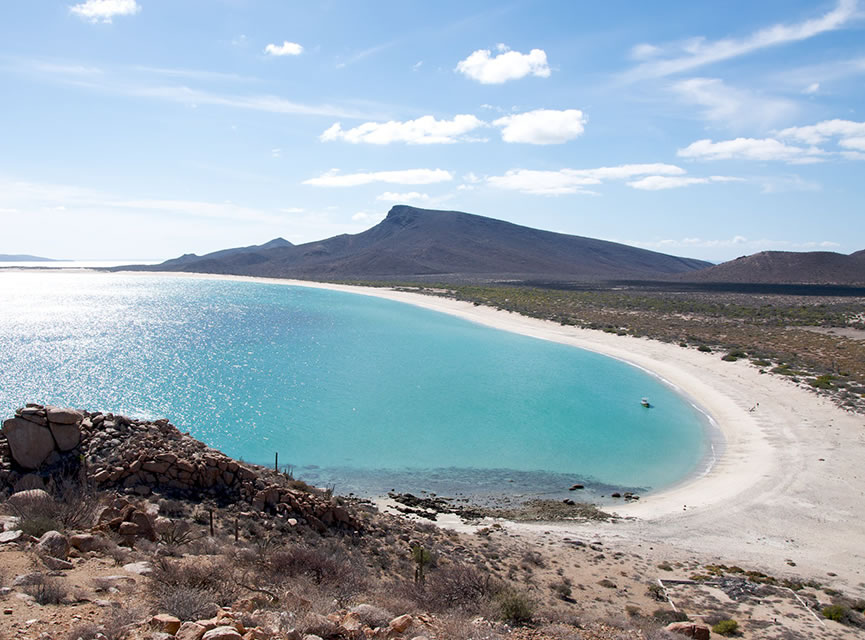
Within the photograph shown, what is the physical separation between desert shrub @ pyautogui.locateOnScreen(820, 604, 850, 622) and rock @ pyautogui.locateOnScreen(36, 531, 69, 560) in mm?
11071

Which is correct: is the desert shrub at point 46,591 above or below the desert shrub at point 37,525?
above

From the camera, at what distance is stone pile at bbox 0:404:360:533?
9.77 m

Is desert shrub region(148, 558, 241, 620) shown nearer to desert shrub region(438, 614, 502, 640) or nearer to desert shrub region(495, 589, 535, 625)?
desert shrub region(438, 614, 502, 640)

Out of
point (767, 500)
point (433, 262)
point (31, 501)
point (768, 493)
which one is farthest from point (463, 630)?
point (433, 262)

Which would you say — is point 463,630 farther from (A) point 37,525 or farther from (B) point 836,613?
(B) point 836,613

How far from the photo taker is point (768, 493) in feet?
51.9

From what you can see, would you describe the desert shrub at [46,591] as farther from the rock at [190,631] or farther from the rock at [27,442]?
the rock at [27,442]

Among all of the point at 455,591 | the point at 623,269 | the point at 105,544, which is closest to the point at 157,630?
the point at 105,544

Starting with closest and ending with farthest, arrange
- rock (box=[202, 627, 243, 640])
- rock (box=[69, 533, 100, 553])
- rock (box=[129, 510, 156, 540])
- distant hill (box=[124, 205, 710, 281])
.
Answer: rock (box=[202, 627, 243, 640]) < rock (box=[69, 533, 100, 553]) < rock (box=[129, 510, 156, 540]) < distant hill (box=[124, 205, 710, 281])

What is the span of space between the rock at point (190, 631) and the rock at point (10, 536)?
315cm

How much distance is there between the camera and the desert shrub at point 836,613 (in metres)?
9.02

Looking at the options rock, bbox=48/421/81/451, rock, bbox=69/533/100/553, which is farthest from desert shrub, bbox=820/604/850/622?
rock, bbox=48/421/81/451

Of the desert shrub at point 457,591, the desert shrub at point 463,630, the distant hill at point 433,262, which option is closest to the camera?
the desert shrub at point 463,630

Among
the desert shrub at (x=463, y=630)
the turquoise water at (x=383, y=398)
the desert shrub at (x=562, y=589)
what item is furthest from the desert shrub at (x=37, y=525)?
the turquoise water at (x=383, y=398)
